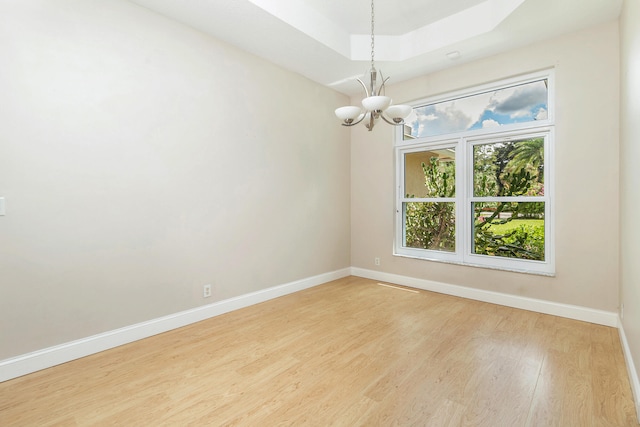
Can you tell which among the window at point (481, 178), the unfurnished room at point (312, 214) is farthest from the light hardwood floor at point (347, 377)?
the window at point (481, 178)

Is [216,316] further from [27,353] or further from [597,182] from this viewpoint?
[597,182]

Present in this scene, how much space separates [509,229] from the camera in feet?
11.6

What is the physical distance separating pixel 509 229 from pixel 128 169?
3953 mm

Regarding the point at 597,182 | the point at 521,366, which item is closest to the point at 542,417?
the point at 521,366

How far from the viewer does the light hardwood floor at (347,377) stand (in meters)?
1.67

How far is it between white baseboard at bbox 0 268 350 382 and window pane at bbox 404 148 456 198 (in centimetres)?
228

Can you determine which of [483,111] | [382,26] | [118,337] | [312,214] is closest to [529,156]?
[483,111]

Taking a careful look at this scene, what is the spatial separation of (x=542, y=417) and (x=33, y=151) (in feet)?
11.7

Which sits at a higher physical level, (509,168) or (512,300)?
(509,168)

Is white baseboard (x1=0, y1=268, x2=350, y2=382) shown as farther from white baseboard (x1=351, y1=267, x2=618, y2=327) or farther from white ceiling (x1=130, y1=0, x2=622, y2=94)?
white ceiling (x1=130, y1=0, x2=622, y2=94)

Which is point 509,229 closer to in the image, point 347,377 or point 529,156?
point 529,156

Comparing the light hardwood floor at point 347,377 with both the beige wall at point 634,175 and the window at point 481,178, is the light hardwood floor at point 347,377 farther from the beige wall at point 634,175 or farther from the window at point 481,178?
the window at point 481,178

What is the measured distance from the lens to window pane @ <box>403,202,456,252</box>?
4.03 meters

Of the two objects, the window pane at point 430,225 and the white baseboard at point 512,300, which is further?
the window pane at point 430,225
